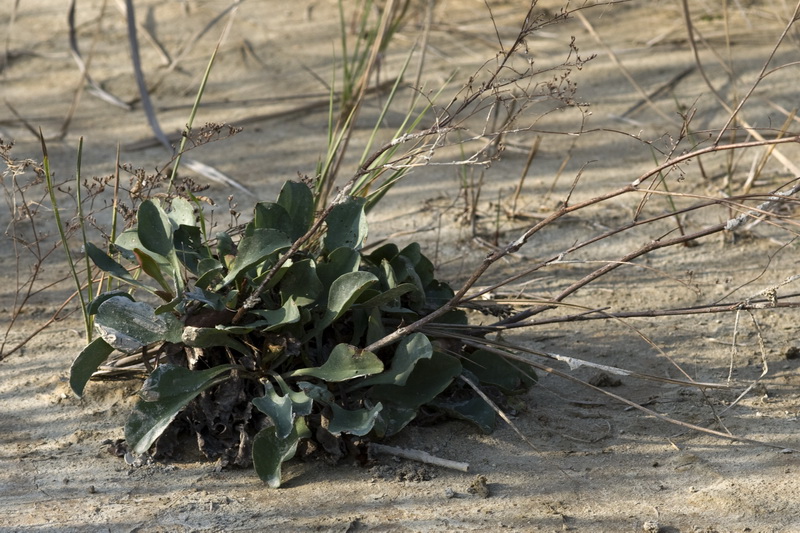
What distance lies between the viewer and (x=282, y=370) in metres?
2.19

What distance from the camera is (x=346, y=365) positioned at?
2.03 meters

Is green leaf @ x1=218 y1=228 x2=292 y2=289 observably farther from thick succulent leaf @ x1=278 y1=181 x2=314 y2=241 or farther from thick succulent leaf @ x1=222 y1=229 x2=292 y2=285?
thick succulent leaf @ x1=278 y1=181 x2=314 y2=241

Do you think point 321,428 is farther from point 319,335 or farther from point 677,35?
point 677,35

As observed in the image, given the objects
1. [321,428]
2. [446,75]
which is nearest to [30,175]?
[446,75]

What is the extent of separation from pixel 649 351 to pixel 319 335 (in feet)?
3.30

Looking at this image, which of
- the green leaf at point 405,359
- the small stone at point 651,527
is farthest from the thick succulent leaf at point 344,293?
the small stone at point 651,527

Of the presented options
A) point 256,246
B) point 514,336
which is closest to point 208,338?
point 256,246

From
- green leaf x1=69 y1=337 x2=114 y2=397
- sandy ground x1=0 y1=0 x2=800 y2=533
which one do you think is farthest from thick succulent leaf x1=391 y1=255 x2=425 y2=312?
green leaf x1=69 y1=337 x2=114 y2=397

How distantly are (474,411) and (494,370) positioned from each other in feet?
0.45

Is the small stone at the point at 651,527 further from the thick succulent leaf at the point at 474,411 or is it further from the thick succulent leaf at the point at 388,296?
the thick succulent leaf at the point at 388,296

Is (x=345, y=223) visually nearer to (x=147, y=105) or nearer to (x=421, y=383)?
(x=421, y=383)

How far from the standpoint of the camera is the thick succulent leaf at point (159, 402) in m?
2.04

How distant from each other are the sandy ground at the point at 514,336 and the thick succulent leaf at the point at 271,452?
0.05 meters

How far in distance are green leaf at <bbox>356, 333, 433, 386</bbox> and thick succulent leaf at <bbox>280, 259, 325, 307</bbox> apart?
0.23m
